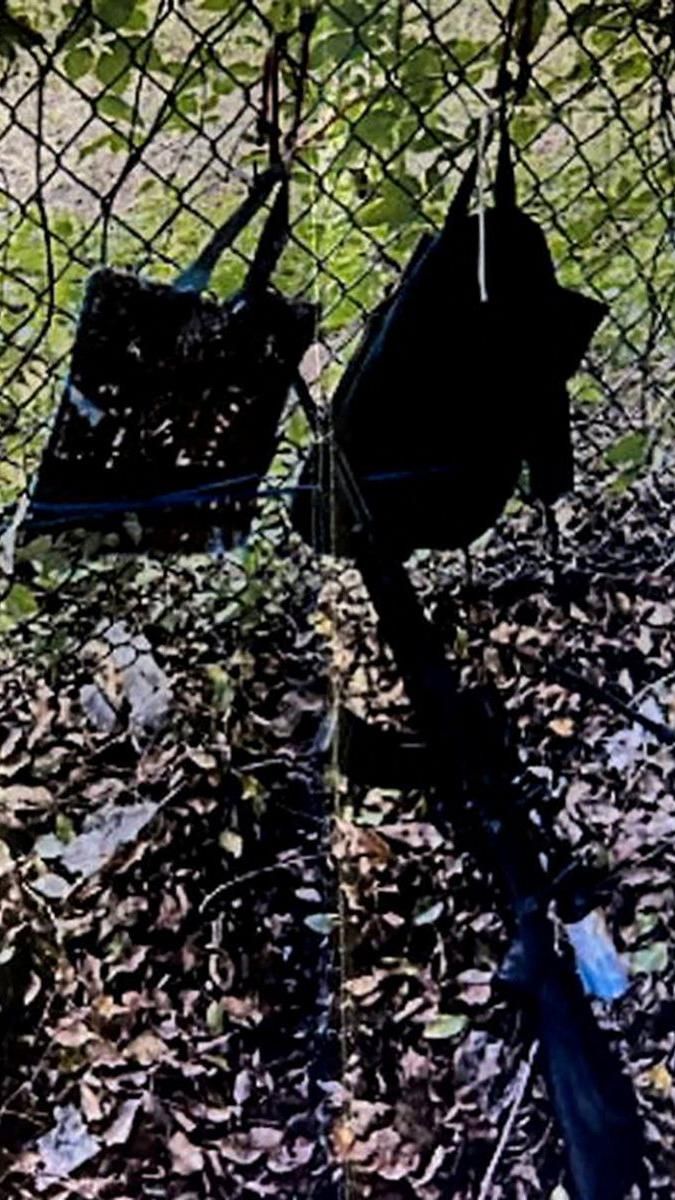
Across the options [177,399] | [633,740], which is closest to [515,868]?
[633,740]

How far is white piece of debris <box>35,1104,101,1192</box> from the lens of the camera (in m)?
1.01

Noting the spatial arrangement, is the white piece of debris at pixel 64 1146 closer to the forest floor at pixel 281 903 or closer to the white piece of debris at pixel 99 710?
the forest floor at pixel 281 903

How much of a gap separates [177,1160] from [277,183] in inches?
25.7

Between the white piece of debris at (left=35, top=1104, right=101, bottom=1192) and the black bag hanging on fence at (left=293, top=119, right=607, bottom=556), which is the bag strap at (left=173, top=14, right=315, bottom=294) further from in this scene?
the white piece of debris at (left=35, top=1104, right=101, bottom=1192)

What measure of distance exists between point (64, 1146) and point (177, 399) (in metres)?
0.50

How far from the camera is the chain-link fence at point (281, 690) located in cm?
103

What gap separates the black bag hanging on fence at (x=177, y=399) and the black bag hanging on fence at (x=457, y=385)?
6cm

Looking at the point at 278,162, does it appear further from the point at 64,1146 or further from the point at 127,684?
the point at 64,1146

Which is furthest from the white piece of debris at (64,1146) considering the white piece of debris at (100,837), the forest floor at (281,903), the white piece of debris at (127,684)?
the white piece of debris at (127,684)

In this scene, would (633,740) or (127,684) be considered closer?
(127,684)

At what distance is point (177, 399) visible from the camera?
3.59 feet

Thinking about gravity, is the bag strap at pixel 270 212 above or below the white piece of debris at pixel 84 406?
above

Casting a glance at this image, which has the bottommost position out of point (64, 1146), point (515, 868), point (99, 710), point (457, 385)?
point (64, 1146)

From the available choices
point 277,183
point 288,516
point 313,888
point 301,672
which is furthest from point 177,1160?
point 277,183
